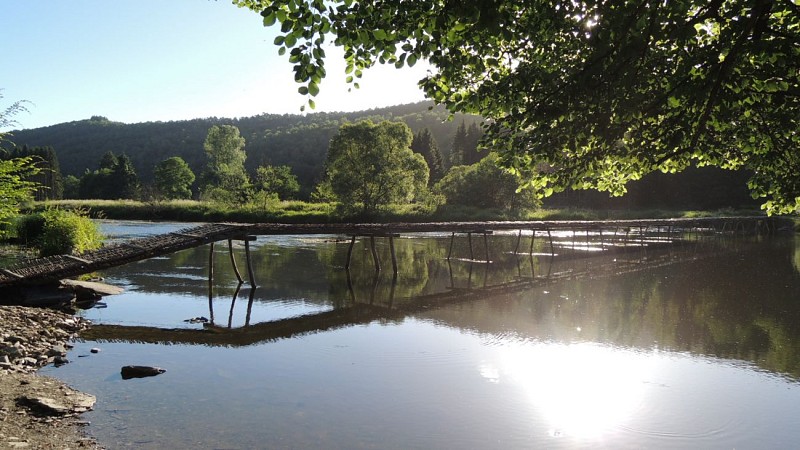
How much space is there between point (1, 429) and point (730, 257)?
117 feet

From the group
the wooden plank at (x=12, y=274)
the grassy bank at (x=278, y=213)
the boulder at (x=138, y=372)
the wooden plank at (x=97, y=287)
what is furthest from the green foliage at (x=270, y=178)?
the boulder at (x=138, y=372)

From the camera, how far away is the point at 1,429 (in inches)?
245

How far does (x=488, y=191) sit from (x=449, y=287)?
4205cm

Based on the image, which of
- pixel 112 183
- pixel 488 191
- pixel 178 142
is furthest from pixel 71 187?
pixel 488 191

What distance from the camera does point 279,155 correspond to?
11375 centimetres

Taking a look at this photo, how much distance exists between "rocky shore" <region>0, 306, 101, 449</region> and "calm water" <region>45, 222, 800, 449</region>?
317mm

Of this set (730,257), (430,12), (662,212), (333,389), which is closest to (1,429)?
(333,389)

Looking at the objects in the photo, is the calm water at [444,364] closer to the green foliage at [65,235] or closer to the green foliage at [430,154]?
the green foliage at [65,235]

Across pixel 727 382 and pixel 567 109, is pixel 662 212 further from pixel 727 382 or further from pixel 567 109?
pixel 567 109

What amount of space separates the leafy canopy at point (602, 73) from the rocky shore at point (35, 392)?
5299 mm

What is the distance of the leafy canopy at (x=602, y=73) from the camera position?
4969 millimetres

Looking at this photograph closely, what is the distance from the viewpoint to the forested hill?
113062 mm

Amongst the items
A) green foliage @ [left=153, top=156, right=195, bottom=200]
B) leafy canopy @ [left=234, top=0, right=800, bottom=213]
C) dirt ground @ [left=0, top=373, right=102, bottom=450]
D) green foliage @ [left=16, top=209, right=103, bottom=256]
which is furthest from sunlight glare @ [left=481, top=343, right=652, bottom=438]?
green foliage @ [left=153, top=156, right=195, bottom=200]

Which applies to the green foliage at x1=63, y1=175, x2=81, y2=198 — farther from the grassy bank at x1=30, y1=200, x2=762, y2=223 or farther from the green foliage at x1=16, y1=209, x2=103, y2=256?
the green foliage at x1=16, y1=209, x2=103, y2=256
